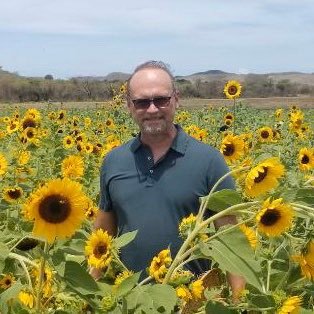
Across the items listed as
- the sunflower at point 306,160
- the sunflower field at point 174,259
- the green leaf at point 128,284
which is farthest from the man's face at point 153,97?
the sunflower at point 306,160

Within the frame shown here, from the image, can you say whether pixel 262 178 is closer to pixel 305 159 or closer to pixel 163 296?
pixel 163 296

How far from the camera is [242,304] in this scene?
5.40ft

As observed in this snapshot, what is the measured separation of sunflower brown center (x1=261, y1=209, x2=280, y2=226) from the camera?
161cm

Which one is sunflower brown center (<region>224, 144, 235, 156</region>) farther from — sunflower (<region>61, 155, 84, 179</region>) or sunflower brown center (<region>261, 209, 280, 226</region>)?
sunflower brown center (<region>261, 209, 280, 226</region>)

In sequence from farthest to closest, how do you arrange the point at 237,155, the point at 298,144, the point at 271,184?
1. the point at 298,144
2. the point at 237,155
3. the point at 271,184

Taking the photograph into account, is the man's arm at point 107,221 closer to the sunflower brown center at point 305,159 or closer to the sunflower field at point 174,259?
the sunflower field at point 174,259

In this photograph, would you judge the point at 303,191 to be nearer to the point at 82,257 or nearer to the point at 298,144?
the point at 82,257

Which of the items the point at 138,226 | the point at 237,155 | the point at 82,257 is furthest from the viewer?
the point at 237,155

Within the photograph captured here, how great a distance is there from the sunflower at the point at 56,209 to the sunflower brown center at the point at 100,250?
1.13 ft

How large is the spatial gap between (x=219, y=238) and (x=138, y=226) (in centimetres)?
138

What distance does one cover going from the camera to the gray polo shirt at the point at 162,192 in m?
2.91

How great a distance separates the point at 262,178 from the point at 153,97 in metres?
1.20

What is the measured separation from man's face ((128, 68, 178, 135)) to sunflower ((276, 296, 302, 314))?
146cm

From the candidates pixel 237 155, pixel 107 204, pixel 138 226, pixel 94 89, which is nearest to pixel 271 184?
pixel 138 226
